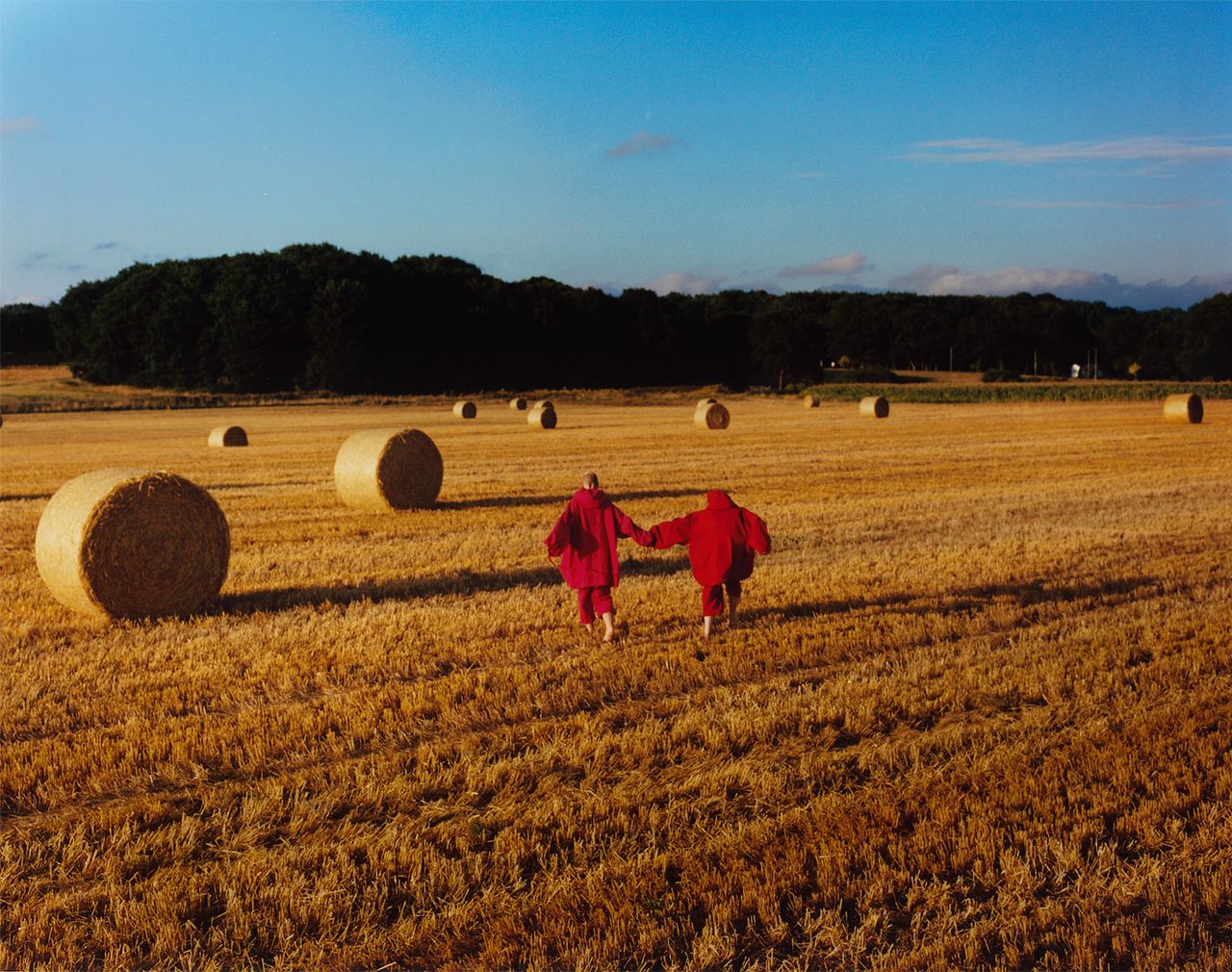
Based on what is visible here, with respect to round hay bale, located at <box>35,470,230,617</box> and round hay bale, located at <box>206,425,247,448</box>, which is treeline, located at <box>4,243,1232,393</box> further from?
round hay bale, located at <box>35,470,230,617</box>

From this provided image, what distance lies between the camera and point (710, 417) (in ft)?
130

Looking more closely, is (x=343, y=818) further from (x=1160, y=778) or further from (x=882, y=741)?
(x=1160, y=778)

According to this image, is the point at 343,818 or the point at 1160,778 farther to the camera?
the point at 1160,778

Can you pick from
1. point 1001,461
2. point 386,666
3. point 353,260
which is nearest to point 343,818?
point 386,666

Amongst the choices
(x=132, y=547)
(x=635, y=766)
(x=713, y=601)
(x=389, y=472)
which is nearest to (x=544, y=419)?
(x=389, y=472)

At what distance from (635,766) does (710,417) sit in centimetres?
3345

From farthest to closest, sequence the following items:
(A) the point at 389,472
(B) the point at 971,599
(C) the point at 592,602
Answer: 1. (A) the point at 389,472
2. (B) the point at 971,599
3. (C) the point at 592,602

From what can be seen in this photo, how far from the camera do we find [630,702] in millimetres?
7656

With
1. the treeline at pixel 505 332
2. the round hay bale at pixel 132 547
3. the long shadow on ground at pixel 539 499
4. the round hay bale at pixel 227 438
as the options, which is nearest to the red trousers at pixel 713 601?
the round hay bale at pixel 132 547

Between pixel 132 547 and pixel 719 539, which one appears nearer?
pixel 719 539

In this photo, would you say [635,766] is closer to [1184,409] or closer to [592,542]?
[592,542]

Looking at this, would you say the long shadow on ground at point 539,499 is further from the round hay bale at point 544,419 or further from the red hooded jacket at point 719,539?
the round hay bale at point 544,419

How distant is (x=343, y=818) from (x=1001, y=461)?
22266 mm

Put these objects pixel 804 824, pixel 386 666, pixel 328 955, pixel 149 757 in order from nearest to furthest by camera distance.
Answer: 1. pixel 328 955
2. pixel 804 824
3. pixel 149 757
4. pixel 386 666
